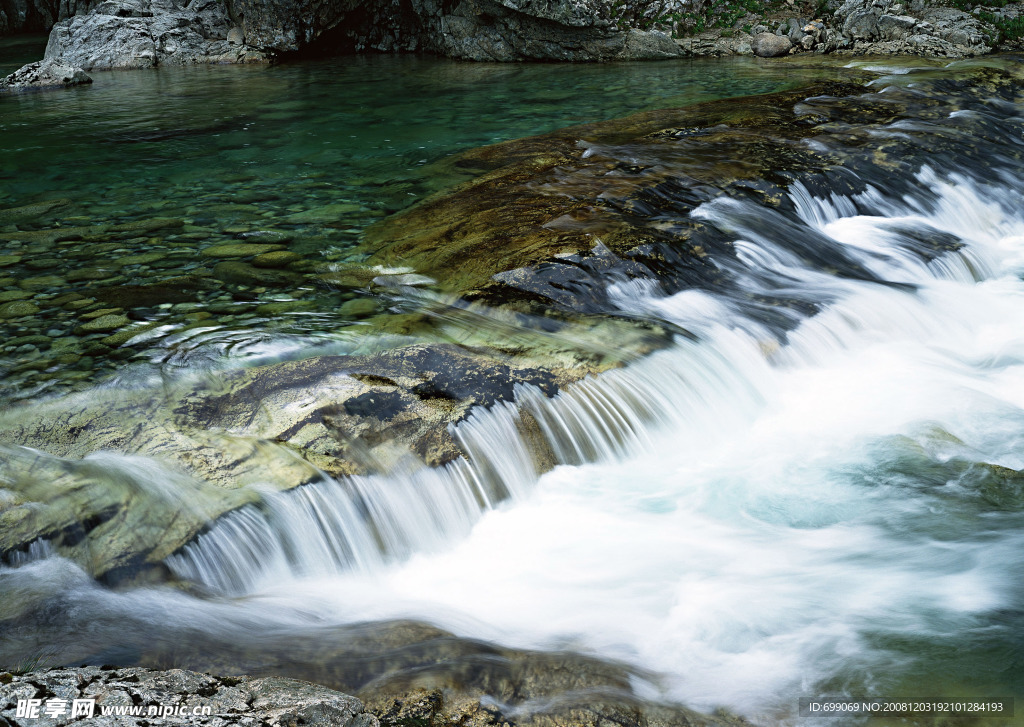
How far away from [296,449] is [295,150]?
6.90 metres

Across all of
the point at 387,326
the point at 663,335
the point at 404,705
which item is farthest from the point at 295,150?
the point at 404,705

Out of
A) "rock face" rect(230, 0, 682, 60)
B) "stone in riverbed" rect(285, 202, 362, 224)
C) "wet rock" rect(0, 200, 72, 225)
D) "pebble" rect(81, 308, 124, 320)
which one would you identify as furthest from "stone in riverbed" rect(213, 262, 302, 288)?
"rock face" rect(230, 0, 682, 60)

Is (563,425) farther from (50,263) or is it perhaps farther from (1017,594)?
(50,263)

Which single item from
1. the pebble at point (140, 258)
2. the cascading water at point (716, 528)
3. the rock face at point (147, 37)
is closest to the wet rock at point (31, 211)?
the pebble at point (140, 258)

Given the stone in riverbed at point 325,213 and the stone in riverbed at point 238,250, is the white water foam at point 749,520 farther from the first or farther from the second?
the stone in riverbed at point 325,213

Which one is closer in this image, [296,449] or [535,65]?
[296,449]

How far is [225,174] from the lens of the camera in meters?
8.62

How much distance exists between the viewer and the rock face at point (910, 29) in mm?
13820

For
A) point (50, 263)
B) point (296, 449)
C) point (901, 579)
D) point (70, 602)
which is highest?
point (50, 263)

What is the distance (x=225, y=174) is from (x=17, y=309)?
3.85 meters

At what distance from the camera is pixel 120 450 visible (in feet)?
12.2

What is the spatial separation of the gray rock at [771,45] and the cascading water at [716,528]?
36.2 feet

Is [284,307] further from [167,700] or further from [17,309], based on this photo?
[167,700]

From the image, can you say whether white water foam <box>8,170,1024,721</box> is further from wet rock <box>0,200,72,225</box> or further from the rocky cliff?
the rocky cliff
